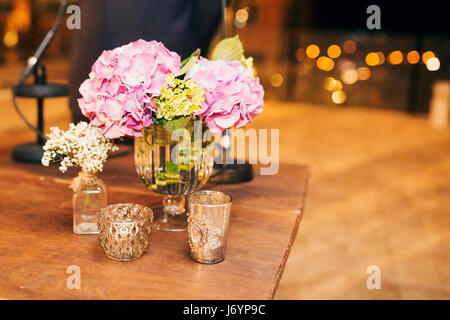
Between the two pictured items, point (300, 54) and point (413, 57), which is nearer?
point (413, 57)

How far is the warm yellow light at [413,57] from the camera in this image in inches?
287

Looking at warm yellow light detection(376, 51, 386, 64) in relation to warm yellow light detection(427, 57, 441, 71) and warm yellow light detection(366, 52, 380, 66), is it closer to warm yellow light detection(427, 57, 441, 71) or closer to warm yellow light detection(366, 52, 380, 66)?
warm yellow light detection(366, 52, 380, 66)

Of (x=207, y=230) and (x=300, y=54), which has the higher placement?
(x=300, y=54)

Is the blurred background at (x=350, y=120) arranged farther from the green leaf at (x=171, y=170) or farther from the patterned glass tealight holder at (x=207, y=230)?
the patterned glass tealight holder at (x=207, y=230)

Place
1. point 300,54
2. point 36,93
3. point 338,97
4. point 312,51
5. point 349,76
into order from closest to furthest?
point 36,93 → point 349,76 → point 338,97 → point 312,51 → point 300,54

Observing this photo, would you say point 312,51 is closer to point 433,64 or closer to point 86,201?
point 433,64

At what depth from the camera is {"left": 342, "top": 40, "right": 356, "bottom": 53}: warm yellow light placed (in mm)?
7406

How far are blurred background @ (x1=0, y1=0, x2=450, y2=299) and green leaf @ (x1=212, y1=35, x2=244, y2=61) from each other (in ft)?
1.67

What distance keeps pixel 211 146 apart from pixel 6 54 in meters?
6.93

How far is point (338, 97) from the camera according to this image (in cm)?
763

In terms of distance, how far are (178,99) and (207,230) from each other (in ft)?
0.83

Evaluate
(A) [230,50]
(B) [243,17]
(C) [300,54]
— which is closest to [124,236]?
(A) [230,50]

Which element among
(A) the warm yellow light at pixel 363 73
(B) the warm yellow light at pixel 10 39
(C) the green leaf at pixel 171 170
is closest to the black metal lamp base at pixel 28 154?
(C) the green leaf at pixel 171 170

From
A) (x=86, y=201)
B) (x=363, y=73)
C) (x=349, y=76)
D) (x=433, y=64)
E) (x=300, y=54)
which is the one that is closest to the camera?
(x=86, y=201)
